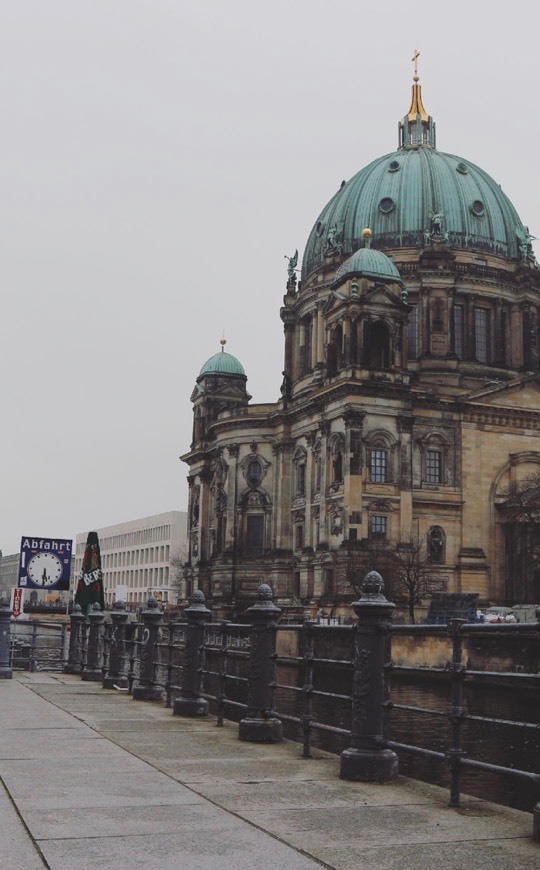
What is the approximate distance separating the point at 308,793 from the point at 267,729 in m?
4.01

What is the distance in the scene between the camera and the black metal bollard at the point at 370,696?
1051 cm

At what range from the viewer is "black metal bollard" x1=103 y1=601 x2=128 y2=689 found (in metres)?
22.4

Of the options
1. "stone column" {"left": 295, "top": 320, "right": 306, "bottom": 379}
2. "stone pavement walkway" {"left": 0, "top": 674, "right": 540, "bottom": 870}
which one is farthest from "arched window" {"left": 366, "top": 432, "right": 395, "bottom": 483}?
"stone pavement walkway" {"left": 0, "top": 674, "right": 540, "bottom": 870}

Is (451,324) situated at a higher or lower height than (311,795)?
higher

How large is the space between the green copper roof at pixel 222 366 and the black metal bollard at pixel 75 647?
68.8 m

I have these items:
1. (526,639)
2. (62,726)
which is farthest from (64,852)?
(526,639)

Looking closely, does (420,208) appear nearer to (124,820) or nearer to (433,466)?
(433,466)

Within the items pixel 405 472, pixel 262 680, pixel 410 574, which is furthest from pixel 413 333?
pixel 262 680

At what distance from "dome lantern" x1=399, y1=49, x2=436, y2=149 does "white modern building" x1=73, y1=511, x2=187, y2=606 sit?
56987 mm

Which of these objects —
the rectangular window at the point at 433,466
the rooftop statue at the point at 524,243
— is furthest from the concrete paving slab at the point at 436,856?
the rooftop statue at the point at 524,243

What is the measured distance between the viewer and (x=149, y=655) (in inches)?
766

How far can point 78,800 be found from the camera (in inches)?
346

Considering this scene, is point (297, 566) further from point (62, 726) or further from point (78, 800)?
point (78, 800)

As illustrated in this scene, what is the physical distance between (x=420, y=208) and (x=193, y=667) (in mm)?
71054
